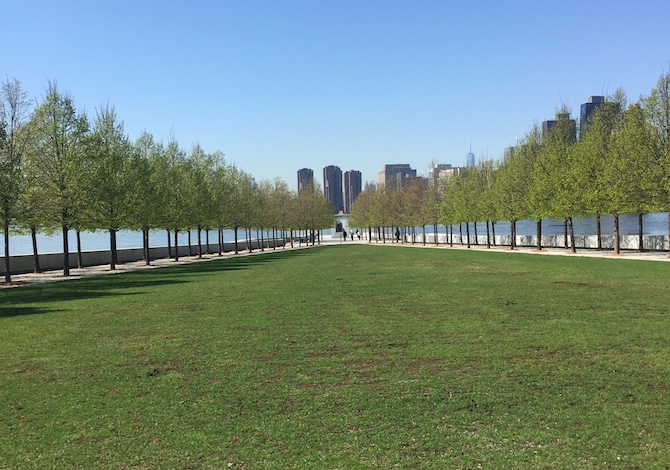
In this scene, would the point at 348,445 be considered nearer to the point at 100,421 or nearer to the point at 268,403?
the point at 268,403

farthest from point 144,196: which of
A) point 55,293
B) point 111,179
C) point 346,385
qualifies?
point 346,385

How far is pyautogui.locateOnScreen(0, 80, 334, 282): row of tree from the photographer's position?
90.8ft

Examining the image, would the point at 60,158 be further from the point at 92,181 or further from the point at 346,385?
the point at 346,385

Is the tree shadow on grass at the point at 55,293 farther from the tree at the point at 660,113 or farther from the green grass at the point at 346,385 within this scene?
the tree at the point at 660,113

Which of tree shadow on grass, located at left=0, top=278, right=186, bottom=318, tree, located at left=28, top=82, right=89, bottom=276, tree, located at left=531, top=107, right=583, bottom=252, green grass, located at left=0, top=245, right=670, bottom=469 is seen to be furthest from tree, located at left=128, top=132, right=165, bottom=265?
tree, located at left=531, top=107, right=583, bottom=252

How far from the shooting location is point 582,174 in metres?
37.7

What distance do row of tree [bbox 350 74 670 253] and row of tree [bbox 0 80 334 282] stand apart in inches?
1151

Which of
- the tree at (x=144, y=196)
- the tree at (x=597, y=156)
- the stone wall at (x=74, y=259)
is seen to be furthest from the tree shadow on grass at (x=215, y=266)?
the tree at (x=597, y=156)

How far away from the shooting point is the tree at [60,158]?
1176 inches

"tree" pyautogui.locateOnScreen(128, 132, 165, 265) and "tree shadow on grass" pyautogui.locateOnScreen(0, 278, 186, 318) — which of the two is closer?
"tree shadow on grass" pyautogui.locateOnScreen(0, 278, 186, 318)

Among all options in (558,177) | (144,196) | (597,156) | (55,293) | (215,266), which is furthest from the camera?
(558,177)

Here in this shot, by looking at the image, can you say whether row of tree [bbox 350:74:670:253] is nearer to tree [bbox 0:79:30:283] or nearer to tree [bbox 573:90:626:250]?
tree [bbox 573:90:626:250]

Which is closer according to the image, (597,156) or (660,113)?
(660,113)

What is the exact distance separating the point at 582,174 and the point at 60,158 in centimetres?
3547
